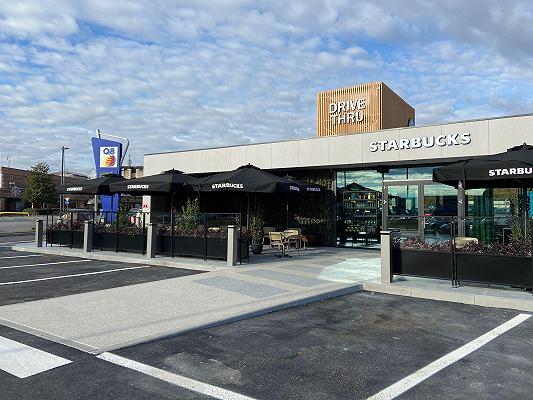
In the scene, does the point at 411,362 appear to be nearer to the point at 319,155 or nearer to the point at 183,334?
the point at 183,334

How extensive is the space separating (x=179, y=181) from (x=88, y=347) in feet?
30.4

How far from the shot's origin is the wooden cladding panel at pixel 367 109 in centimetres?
2267

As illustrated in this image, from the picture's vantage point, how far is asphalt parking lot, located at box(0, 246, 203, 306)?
323 inches

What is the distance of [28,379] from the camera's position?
13.3 feet

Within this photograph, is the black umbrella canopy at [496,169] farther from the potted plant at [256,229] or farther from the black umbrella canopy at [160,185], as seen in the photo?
the black umbrella canopy at [160,185]

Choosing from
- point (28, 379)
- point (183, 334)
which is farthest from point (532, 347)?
point (28, 379)

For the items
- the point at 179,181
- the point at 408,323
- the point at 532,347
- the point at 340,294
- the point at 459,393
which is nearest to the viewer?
the point at 459,393

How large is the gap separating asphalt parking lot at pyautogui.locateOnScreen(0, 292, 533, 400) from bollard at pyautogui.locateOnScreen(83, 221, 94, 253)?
30.2 ft

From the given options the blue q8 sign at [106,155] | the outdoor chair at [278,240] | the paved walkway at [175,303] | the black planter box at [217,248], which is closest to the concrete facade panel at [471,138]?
the paved walkway at [175,303]

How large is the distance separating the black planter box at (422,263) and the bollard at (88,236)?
33.3 ft

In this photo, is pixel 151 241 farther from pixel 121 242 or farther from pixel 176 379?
pixel 176 379

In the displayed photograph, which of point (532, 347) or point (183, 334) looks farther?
point (183, 334)

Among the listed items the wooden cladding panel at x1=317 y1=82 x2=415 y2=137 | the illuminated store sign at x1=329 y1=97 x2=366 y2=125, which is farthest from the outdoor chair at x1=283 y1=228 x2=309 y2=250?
the illuminated store sign at x1=329 y1=97 x2=366 y2=125

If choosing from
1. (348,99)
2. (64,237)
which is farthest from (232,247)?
(348,99)
